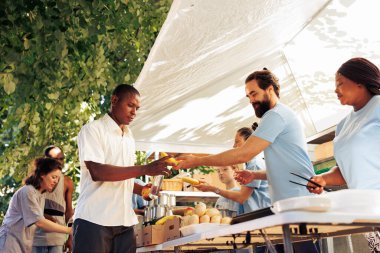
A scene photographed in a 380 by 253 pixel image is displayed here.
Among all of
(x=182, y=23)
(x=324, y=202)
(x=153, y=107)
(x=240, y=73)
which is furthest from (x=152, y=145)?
(x=324, y=202)

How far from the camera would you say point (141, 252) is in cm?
440

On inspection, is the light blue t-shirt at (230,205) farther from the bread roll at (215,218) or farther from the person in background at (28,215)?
the person in background at (28,215)

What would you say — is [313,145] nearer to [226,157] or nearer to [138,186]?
[138,186]

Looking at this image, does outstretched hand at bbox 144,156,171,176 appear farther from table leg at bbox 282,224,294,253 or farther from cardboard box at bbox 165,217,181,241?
table leg at bbox 282,224,294,253

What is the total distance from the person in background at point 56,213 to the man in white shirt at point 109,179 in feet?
5.88

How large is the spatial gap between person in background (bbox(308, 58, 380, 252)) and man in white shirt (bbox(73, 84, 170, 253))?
3.67ft

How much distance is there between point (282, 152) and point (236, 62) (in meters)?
2.90

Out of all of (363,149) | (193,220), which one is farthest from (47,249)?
(363,149)

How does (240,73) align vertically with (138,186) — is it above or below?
above

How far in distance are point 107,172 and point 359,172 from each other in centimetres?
143

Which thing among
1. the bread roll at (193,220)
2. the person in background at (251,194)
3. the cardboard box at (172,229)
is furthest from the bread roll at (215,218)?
the person in background at (251,194)

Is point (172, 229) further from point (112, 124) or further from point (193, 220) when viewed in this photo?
point (112, 124)

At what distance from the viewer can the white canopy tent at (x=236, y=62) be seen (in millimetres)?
4324

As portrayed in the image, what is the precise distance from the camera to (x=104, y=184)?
A: 3113 mm
